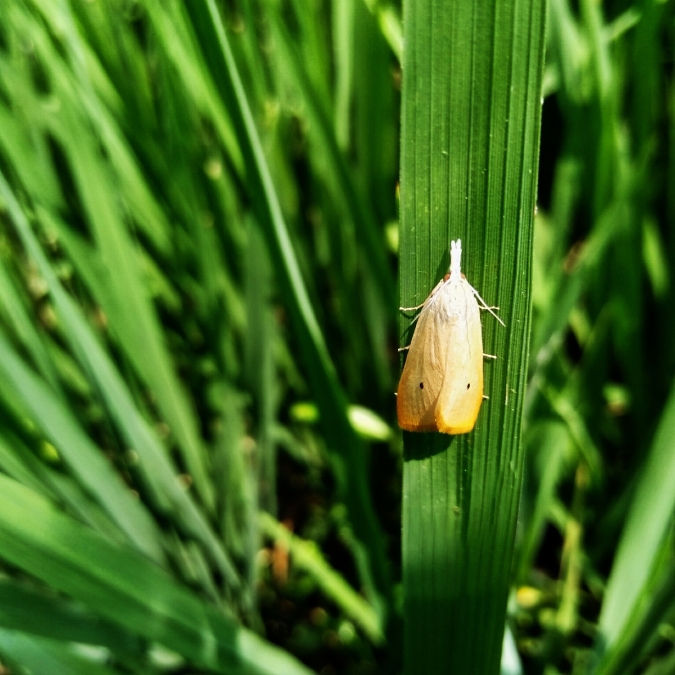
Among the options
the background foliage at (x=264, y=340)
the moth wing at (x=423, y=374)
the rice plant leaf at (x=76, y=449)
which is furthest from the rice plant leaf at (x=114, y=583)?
the moth wing at (x=423, y=374)

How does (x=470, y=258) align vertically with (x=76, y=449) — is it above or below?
above

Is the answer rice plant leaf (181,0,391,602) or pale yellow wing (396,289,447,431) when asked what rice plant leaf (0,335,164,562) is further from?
pale yellow wing (396,289,447,431)

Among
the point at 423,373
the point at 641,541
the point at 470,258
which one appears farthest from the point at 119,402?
the point at 641,541

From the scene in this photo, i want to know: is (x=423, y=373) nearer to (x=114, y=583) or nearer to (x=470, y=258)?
(x=470, y=258)

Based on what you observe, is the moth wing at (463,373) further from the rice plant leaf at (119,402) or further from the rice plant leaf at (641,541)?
the rice plant leaf at (119,402)

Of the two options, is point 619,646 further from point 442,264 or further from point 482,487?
point 442,264

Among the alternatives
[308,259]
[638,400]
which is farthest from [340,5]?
[638,400]

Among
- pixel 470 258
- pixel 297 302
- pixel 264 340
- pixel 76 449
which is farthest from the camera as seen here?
pixel 264 340
